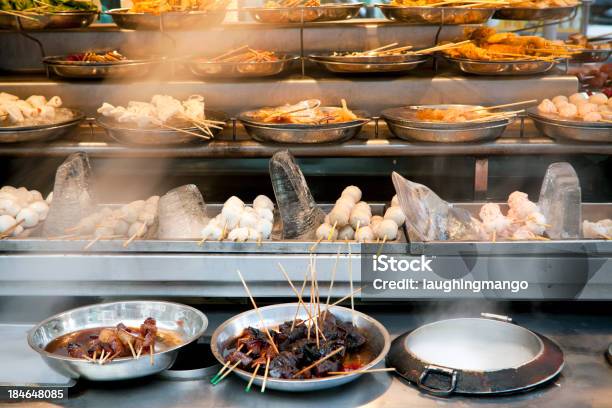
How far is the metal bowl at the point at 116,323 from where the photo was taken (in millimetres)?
2518

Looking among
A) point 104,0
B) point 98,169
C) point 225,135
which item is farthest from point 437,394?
point 104,0

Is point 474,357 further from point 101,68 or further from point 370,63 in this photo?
point 101,68

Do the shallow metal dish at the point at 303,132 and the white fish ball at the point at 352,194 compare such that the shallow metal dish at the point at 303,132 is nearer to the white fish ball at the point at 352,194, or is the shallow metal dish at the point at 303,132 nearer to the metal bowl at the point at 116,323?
the white fish ball at the point at 352,194

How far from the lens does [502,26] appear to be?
297 inches

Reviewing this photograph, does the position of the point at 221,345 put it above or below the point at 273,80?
below

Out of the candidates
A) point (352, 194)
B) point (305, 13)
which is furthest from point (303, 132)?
point (305, 13)

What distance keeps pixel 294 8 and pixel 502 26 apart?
13.9ft

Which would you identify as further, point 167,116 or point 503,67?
point 503,67

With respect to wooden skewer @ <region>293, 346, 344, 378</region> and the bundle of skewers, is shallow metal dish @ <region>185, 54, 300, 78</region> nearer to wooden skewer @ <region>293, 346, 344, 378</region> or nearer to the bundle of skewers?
the bundle of skewers

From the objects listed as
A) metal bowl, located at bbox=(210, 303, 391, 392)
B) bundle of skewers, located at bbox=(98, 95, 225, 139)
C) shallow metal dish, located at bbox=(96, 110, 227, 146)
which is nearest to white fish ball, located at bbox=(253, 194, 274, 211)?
bundle of skewers, located at bbox=(98, 95, 225, 139)

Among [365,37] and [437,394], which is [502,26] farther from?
[437,394]

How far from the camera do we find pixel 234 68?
157 inches

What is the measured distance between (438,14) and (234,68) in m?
1.14

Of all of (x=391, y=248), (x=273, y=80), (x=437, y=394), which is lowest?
(x=437, y=394)
